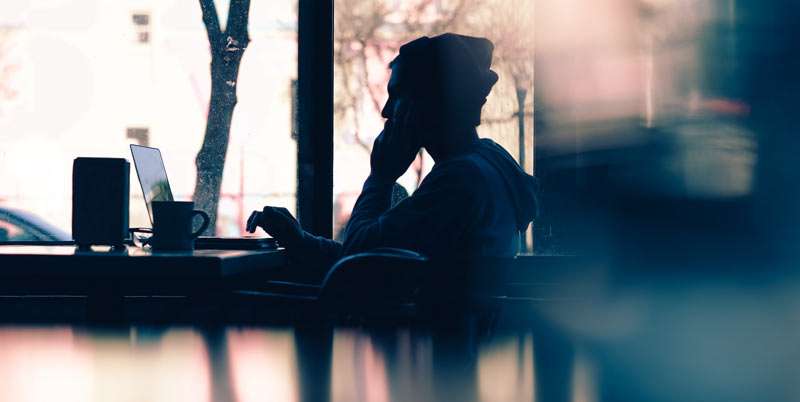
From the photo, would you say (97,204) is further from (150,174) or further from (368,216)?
(368,216)

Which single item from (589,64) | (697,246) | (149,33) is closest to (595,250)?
(697,246)

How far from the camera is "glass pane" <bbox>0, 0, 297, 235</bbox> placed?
279 cm

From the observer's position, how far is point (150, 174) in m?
2.19

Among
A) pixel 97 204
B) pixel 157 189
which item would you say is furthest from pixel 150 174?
pixel 97 204

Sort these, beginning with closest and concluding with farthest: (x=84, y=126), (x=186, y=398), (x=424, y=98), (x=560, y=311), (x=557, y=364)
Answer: (x=186, y=398) → (x=557, y=364) → (x=424, y=98) → (x=560, y=311) → (x=84, y=126)

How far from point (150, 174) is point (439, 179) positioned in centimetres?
83

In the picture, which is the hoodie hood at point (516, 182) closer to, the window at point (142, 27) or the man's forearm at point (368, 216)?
the man's forearm at point (368, 216)

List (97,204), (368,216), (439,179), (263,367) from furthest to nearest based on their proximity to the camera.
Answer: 1. (368,216)
2. (439,179)
3. (97,204)
4. (263,367)

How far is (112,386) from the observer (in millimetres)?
1125

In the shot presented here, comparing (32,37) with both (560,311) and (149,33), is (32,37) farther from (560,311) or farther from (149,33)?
(560,311)

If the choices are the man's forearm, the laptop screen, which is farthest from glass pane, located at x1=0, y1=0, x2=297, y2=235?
the man's forearm

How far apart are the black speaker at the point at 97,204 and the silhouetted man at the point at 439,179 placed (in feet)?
1.06

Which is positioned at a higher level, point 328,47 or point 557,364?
point 328,47

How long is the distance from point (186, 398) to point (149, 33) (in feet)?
6.81
